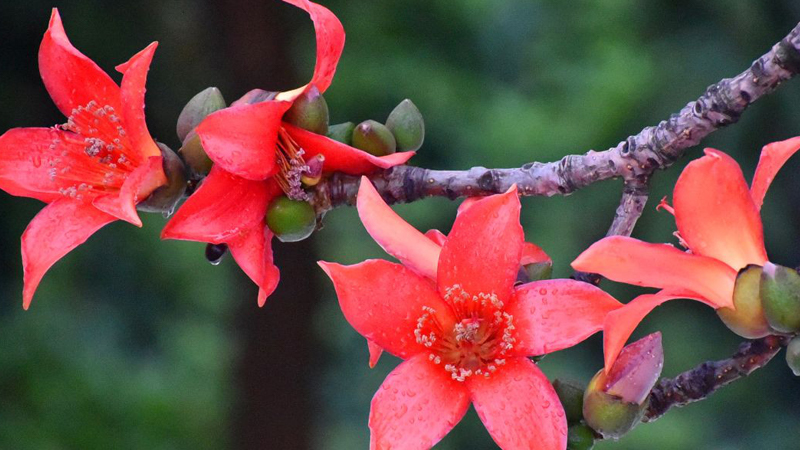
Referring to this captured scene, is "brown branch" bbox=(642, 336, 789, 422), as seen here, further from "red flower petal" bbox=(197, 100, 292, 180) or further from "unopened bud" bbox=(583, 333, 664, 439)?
"red flower petal" bbox=(197, 100, 292, 180)

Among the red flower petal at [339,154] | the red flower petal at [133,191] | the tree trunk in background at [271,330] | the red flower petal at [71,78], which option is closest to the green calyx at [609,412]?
the red flower petal at [339,154]

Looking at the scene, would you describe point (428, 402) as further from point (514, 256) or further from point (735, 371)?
point (735, 371)

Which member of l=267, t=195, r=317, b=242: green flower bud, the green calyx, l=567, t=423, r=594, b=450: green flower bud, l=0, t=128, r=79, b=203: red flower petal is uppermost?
the green calyx

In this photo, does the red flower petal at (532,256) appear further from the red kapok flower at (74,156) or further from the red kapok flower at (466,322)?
the red kapok flower at (74,156)

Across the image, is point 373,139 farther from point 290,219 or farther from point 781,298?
point 781,298

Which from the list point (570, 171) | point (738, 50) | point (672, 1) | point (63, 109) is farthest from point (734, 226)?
point (672, 1)

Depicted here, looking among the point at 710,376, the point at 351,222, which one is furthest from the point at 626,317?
the point at 351,222

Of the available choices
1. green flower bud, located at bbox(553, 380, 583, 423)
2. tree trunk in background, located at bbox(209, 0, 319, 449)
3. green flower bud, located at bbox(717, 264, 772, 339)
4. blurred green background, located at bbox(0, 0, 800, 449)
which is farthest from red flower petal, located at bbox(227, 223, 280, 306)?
blurred green background, located at bbox(0, 0, 800, 449)
